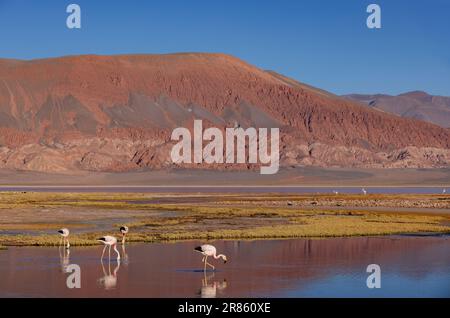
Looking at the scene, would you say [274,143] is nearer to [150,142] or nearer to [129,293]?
[150,142]

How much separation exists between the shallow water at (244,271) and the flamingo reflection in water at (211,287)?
1.0 inches

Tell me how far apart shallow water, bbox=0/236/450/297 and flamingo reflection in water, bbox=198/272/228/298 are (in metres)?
0.02

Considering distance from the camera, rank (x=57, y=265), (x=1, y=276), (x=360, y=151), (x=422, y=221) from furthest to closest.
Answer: (x=360, y=151) → (x=422, y=221) → (x=57, y=265) → (x=1, y=276)

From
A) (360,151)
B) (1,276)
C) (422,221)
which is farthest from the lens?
(360,151)

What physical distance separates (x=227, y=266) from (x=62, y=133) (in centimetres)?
15565

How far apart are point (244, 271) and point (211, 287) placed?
127 inches

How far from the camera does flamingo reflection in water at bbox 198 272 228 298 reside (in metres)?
19.7

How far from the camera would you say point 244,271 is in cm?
2388

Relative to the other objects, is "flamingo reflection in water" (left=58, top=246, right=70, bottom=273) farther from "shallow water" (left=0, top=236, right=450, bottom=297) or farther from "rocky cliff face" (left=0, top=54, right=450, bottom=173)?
"rocky cliff face" (left=0, top=54, right=450, bottom=173)

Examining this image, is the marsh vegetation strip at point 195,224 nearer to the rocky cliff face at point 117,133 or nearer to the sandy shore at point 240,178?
the sandy shore at point 240,178

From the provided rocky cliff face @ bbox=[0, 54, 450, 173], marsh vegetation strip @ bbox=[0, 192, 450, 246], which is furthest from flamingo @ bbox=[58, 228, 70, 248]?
rocky cliff face @ bbox=[0, 54, 450, 173]

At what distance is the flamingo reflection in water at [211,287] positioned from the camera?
19734mm
